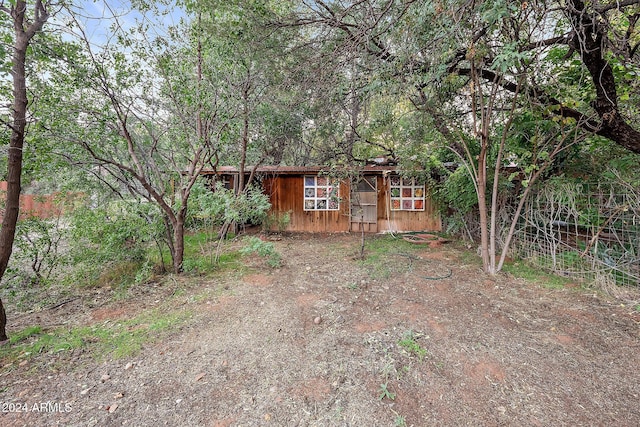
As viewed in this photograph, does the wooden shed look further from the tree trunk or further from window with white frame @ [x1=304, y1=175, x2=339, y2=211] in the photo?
the tree trunk

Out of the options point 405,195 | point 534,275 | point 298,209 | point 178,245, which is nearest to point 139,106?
point 178,245

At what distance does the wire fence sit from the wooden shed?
12.4 ft

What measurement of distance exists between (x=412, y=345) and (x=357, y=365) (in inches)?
23.6

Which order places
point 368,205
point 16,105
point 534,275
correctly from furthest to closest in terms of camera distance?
point 368,205 < point 534,275 < point 16,105

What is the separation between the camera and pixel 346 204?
8.56 m

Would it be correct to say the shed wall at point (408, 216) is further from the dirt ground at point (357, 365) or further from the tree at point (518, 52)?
the dirt ground at point (357, 365)

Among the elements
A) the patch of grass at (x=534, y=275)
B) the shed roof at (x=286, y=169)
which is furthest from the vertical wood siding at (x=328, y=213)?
the patch of grass at (x=534, y=275)

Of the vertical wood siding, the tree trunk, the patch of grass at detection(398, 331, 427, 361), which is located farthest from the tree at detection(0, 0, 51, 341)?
the vertical wood siding

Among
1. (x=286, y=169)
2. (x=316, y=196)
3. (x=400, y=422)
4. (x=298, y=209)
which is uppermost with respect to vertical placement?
(x=286, y=169)

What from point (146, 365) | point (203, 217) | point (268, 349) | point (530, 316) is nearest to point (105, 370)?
point (146, 365)

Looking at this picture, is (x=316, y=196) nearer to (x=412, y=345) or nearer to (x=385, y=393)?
(x=412, y=345)

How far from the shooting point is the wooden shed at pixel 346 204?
27.4ft

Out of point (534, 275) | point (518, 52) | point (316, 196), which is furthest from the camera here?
point (316, 196)

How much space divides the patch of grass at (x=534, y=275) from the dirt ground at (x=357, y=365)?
0.22m
